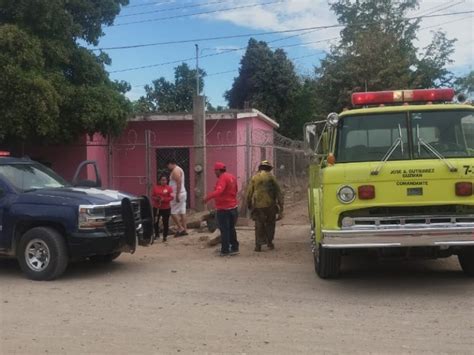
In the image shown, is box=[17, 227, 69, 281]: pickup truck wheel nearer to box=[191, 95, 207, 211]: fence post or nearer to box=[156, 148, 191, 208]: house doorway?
box=[191, 95, 207, 211]: fence post

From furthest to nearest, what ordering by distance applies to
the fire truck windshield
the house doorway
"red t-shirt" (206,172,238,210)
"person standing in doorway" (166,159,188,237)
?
the house doorway → "person standing in doorway" (166,159,188,237) → "red t-shirt" (206,172,238,210) → the fire truck windshield

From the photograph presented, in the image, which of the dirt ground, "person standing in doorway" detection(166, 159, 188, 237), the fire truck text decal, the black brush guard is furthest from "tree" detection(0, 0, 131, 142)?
the fire truck text decal

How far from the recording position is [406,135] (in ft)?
25.1

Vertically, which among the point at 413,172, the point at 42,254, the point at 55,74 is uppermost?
the point at 55,74

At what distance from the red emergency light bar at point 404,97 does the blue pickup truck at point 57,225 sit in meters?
3.67

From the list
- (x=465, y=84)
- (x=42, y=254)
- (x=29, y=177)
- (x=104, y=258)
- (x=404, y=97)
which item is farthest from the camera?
(x=465, y=84)

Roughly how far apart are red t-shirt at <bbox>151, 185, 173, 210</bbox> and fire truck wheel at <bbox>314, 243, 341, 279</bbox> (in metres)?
4.88

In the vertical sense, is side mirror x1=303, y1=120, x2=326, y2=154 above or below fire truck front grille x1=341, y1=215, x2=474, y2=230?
above

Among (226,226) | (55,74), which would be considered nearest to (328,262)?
(226,226)

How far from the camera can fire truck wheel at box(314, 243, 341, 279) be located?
7812mm

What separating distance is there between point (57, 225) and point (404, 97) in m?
5.14

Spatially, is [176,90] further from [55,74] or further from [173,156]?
[55,74]

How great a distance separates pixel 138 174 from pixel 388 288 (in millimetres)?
12427

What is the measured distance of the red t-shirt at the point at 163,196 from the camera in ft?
40.4
